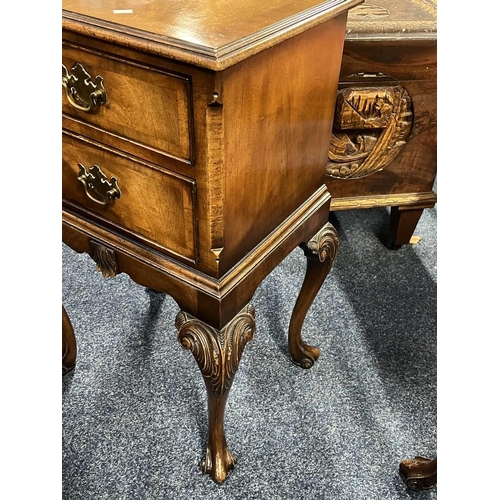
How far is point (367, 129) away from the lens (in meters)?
1.18

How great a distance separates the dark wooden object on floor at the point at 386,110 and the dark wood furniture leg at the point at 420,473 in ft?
2.01

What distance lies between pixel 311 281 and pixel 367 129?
412 mm

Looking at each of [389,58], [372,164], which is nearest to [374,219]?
[372,164]

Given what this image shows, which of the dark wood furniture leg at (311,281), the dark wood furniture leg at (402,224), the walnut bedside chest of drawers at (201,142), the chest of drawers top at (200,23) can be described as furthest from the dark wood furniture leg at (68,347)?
the dark wood furniture leg at (402,224)

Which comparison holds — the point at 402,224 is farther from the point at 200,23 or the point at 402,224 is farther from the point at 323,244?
the point at 200,23

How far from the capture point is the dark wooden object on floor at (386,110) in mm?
1076

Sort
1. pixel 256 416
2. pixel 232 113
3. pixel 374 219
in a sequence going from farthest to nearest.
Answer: pixel 374 219 < pixel 256 416 < pixel 232 113

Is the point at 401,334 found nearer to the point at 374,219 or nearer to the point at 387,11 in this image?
the point at 374,219

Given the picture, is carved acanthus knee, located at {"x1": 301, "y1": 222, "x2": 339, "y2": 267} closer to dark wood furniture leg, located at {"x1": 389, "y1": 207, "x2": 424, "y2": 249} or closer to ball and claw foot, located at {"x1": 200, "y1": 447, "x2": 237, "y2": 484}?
ball and claw foot, located at {"x1": 200, "y1": 447, "x2": 237, "y2": 484}

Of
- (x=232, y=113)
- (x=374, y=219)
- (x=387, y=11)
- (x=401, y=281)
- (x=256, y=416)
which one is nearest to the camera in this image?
(x=232, y=113)

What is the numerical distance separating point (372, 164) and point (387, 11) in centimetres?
33

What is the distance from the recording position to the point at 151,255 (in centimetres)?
71

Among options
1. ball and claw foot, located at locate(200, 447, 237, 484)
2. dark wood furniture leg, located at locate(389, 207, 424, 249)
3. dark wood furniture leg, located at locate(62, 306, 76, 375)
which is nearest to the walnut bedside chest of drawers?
ball and claw foot, located at locate(200, 447, 237, 484)

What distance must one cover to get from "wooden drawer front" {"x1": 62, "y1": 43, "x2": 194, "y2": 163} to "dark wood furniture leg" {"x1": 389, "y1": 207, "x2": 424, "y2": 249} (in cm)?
92
